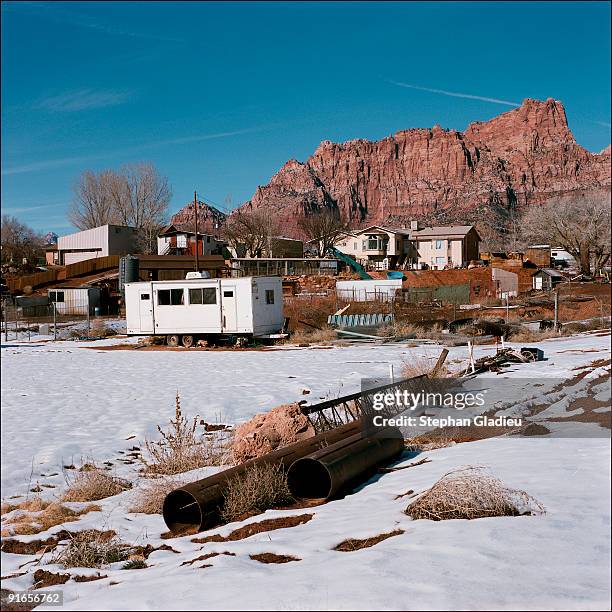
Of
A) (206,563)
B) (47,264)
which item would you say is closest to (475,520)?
(206,563)

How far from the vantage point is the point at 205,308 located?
74.5 ft

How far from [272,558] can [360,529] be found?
2.81 ft

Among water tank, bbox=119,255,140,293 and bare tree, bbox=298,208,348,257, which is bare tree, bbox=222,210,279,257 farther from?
water tank, bbox=119,255,140,293

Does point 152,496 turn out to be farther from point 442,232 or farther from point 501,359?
point 442,232

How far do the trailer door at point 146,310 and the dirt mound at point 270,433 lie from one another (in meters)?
15.0

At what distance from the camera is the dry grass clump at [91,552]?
217 inches

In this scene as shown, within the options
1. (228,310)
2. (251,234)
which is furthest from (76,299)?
(251,234)

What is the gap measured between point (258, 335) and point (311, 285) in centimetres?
2261

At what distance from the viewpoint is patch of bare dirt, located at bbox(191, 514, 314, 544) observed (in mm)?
5809

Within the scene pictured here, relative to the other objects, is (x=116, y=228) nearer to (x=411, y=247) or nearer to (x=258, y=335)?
(x=411, y=247)

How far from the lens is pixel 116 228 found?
5878cm

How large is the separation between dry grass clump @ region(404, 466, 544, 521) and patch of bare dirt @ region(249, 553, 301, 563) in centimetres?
120

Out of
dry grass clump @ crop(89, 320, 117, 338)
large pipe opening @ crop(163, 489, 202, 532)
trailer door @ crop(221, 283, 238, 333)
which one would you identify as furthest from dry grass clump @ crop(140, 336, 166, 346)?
large pipe opening @ crop(163, 489, 202, 532)

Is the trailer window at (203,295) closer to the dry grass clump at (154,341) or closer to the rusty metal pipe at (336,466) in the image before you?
the dry grass clump at (154,341)
